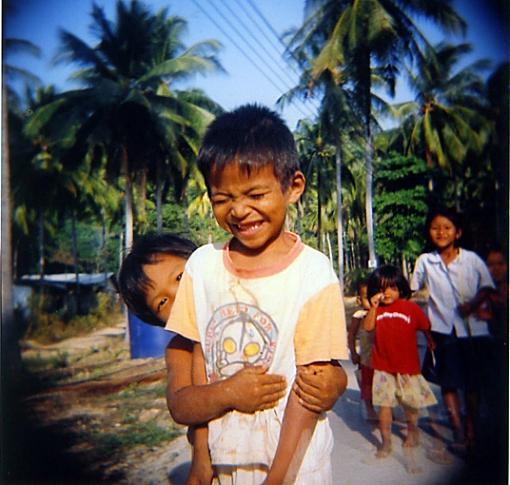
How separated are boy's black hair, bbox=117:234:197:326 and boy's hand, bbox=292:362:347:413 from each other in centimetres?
60

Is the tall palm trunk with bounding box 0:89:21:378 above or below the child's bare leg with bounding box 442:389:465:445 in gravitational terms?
above

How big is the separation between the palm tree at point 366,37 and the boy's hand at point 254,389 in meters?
0.60

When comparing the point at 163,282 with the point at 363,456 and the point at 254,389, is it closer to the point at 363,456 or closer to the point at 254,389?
the point at 254,389

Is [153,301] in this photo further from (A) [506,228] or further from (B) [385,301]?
(A) [506,228]

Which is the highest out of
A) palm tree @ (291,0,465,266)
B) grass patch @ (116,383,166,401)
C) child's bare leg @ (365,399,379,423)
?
palm tree @ (291,0,465,266)

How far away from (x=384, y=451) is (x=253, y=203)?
3.63 feet

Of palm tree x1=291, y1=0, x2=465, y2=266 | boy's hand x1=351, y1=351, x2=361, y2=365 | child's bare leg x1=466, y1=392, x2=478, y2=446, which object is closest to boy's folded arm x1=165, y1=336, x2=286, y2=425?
boy's hand x1=351, y1=351, x2=361, y2=365

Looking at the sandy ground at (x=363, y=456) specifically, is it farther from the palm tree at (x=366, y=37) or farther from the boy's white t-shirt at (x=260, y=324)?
the palm tree at (x=366, y=37)

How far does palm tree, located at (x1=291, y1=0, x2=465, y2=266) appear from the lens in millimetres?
2332

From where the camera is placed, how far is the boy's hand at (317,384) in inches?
83.8

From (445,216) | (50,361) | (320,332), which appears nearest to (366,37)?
(445,216)

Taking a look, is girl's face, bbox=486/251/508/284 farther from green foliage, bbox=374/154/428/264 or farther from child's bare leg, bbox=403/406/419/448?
child's bare leg, bbox=403/406/419/448

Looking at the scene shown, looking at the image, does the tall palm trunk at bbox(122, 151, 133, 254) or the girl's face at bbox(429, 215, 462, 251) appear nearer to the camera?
the girl's face at bbox(429, 215, 462, 251)

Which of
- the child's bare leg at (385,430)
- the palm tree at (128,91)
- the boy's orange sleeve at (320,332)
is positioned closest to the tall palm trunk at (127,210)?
the palm tree at (128,91)
